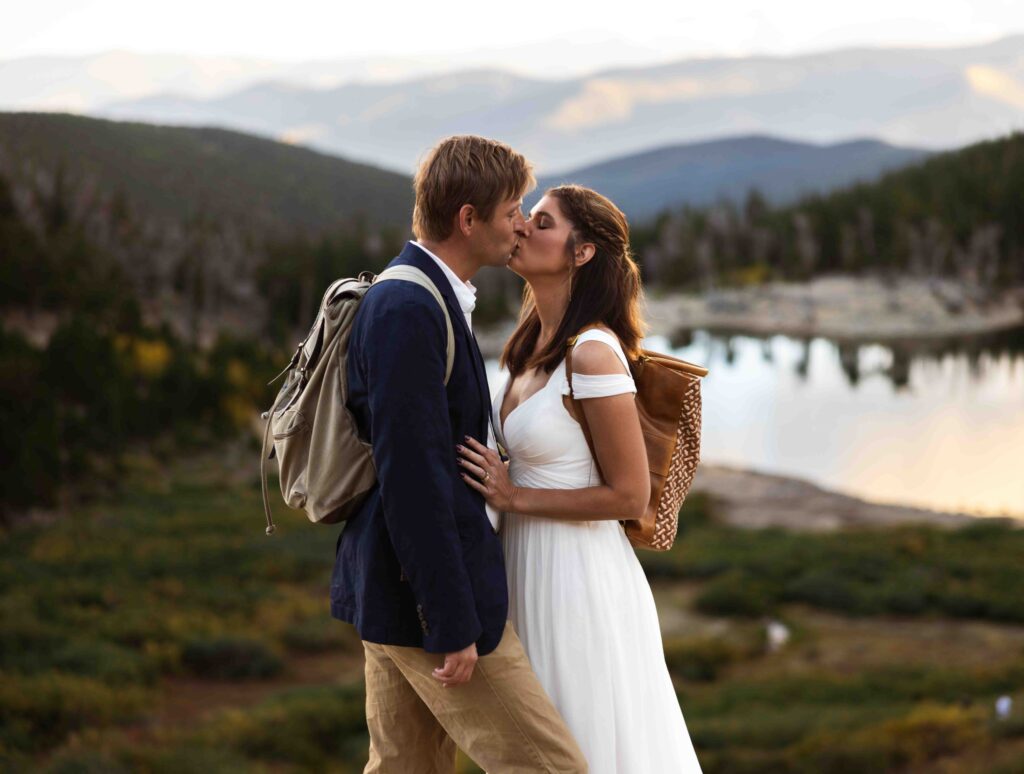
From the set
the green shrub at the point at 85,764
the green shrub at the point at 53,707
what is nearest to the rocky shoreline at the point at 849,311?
the green shrub at the point at 53,707

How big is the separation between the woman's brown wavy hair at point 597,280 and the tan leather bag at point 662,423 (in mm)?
73

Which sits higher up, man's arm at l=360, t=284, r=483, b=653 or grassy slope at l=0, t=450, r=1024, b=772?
man's arm at l=360, t=284, r=483, b=653

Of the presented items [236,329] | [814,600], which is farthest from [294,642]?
[236,329]

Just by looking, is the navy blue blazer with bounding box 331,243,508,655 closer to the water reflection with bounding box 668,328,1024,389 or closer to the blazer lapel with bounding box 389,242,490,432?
the blazer lapel with bounding box 389,242,490,432

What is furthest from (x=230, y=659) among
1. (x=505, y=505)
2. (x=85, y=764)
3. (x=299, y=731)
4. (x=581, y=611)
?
(x=505, y=505)

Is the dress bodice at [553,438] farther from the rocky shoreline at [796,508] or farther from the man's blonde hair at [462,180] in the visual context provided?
the rocky shoreline at [796,508]

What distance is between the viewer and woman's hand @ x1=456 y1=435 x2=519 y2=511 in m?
2.42

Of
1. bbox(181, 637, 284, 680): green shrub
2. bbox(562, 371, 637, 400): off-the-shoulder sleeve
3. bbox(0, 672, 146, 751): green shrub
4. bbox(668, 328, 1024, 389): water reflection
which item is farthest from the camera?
bbox(668, 328, 1024, 389): water reflection

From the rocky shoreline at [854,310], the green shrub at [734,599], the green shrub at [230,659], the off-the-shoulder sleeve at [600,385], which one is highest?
the off-the-shoulder sleeve at [600,385]

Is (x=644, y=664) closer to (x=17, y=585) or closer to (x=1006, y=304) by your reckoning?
(x=17, y=585)

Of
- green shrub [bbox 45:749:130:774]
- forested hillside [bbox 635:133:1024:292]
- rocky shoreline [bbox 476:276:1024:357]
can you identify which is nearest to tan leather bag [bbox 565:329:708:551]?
green shrub [bbox 45:749:130:774]

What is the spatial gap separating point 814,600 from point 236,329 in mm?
34313

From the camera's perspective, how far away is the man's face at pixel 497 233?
241 centimetres

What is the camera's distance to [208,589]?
48.8ft
